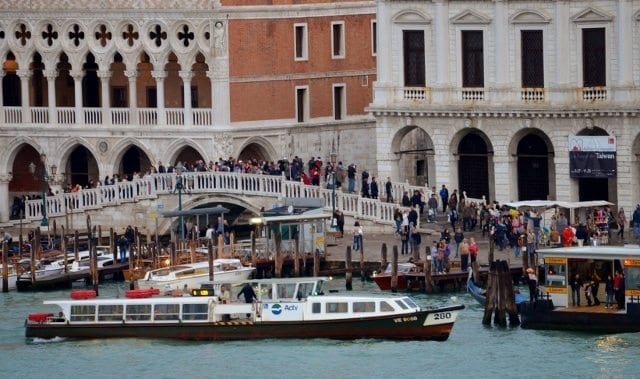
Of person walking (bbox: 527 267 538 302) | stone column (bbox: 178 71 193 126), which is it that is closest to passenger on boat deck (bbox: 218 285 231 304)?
person walking (bbox: 527 267 538 302)

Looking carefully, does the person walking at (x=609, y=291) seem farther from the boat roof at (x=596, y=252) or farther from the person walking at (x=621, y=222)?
the person walking at (x=621, y=222)

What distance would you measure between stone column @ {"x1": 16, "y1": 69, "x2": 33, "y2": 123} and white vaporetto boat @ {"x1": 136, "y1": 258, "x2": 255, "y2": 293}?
16826 mm

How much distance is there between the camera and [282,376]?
331ft

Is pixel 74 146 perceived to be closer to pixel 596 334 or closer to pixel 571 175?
pixel 571 175

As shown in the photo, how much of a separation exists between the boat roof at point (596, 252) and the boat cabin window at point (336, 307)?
18.3ft

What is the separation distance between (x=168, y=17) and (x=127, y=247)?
10.6 metres

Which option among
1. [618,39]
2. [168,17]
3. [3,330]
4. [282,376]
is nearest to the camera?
[282,376]

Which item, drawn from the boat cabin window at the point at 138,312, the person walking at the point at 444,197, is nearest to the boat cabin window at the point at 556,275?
the boat cabin window at the point at 138,312

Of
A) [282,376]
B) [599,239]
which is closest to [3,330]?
[282,376]

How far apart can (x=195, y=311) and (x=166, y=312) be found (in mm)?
820

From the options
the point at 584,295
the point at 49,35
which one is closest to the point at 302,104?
the point at 49,35

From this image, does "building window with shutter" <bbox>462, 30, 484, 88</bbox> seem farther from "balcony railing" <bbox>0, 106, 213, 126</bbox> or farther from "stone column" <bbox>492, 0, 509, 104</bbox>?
"balcony railing" <bbox>0, 106, 213, 126</bbox>

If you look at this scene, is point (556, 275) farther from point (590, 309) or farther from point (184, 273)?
point (184, 273)

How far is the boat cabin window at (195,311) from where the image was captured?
10650cm
